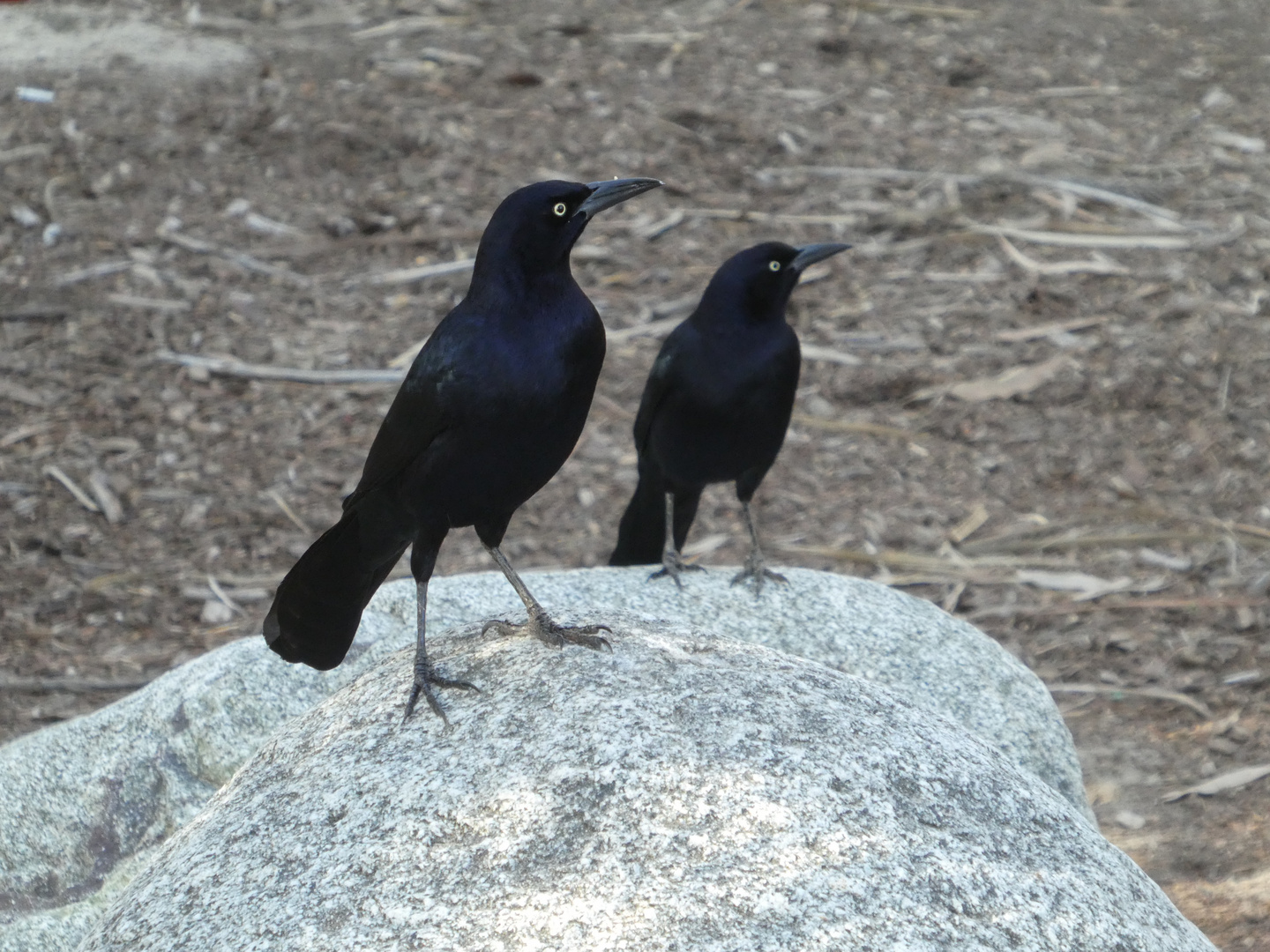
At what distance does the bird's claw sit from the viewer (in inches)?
183

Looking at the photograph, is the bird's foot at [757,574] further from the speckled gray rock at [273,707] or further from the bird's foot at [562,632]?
the bird's foot at [562,632]

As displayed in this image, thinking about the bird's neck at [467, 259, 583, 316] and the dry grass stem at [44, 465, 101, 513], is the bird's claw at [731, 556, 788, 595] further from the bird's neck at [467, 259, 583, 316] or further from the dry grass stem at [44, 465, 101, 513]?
the dry grass stem at [44, 465, 101, 513]

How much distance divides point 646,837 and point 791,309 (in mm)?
5593

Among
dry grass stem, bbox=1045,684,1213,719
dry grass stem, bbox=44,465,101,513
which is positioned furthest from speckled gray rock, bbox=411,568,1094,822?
dry grass stem, bbox=44,465,101,513

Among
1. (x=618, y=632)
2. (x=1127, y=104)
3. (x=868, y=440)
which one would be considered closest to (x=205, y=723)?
(x=618, y=632)

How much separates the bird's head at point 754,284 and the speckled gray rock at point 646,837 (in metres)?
1.96

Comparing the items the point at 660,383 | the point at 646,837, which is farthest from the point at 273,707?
the point at 646,837

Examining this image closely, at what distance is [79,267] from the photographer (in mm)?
7668

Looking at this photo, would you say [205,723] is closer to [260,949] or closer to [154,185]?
[260,949]

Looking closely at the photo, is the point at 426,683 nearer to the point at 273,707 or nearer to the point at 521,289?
the point at 521,289

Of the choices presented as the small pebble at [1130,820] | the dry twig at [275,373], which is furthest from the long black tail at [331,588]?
the dry twig at [275,373]

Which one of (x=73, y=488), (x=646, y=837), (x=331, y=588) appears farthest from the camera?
(x=73, y=488)

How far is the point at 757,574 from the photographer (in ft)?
15.3

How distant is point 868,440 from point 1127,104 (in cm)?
424
